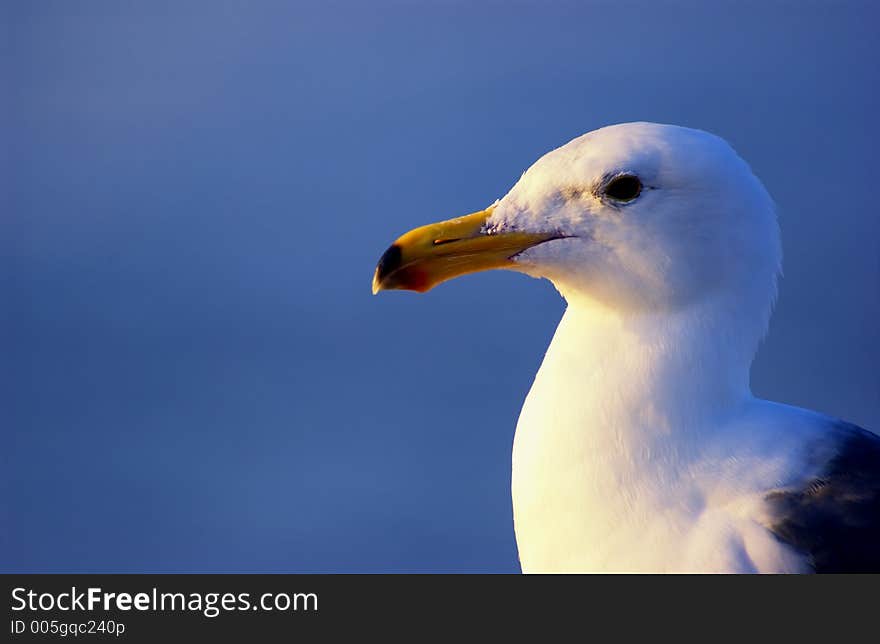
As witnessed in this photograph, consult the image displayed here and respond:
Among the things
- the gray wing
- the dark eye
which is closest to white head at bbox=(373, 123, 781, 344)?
the dark eye

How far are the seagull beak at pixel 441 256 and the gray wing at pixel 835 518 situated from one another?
0.43 meters

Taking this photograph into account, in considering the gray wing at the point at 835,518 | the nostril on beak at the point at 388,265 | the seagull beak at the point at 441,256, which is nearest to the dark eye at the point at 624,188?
the seagull beak at the point at 441,256

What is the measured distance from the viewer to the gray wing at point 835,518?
1492 millimetres

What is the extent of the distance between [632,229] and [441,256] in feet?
0.77

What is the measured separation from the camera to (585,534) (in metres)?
1.57

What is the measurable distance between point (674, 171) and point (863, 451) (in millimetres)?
387

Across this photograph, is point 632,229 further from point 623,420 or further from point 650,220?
point 623,420

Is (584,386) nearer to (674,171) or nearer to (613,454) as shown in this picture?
(613,454)

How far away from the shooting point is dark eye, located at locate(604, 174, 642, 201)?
159 cm

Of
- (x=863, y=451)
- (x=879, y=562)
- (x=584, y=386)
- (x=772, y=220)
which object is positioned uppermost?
(x=772, y=220)

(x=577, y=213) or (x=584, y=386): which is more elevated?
(x=577, y=213)

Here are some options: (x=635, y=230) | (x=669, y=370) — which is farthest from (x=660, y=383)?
(x=635, y=230)

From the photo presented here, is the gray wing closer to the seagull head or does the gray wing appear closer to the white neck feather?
the white neck feather

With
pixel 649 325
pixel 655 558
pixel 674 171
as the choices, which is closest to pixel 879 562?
pixel 655 558
